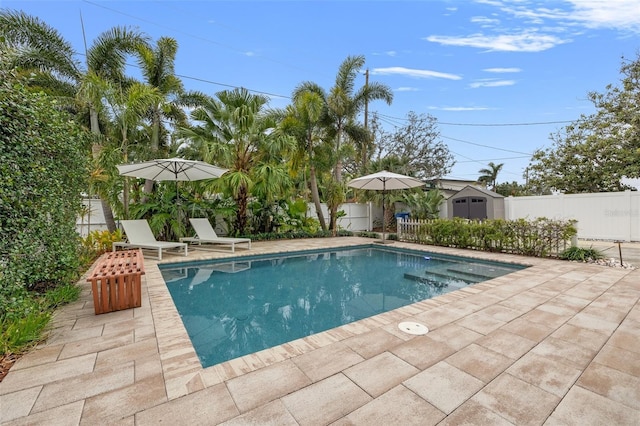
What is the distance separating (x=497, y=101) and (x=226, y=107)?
16.5 meters

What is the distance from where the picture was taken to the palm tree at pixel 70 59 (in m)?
8.35

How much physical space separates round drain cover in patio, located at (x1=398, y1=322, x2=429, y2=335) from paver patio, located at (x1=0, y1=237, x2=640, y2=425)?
0.09 metres

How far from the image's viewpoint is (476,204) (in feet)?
47.1

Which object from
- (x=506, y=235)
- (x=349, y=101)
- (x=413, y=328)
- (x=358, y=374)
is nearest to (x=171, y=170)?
(x=413, y=328)

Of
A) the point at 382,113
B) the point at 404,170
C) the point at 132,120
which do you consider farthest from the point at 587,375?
the point at 382,113

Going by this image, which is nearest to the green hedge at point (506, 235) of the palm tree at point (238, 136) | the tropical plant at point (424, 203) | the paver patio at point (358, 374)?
the paver patio at point (358, 374)

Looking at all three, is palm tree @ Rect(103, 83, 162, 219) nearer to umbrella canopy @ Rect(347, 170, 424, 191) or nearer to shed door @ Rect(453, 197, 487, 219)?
umbrella canopy @ Rect(347, 170, 424, 191)

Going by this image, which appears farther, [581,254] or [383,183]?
[383,183]

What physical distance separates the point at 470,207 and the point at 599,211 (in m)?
4.71

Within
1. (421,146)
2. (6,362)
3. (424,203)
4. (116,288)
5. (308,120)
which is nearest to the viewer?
(6,362)

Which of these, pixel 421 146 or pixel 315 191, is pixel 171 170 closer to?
pixel 315 191

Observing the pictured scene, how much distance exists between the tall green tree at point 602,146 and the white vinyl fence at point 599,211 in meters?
3.40

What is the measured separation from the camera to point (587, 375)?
2.41 m

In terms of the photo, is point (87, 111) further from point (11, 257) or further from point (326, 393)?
point (326, 393)
